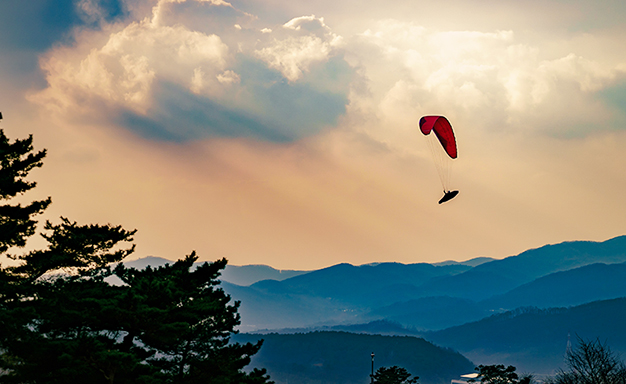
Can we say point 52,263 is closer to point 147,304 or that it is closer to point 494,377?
point 147,304

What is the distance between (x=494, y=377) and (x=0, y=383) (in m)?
72.8

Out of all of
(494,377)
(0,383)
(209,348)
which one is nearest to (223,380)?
(209,348)

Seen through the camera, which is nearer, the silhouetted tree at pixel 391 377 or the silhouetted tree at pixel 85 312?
the silhouetted tree at pixel 85 312

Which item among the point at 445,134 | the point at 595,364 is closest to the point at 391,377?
the point at 595,364

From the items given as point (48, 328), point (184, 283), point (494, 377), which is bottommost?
point (494, 377)

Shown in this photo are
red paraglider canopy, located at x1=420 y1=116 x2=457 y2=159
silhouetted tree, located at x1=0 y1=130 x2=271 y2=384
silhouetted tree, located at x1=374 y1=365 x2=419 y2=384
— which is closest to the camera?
silhouetted tree, located at x1=0 y1=130 x2=271 y2=384

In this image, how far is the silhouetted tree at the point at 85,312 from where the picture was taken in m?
22.3

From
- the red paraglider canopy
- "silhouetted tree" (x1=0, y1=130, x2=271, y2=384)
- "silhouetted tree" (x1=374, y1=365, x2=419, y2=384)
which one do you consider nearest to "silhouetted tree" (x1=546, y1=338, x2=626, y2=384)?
the red paraglider canopy

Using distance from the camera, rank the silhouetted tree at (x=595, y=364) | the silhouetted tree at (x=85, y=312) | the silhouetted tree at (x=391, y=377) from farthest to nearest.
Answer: the silhouetted tree at (x=391, y=377)
the silhouetted tree at (x=595, y=364)
the silhouetted tree at (x=85, y=312)

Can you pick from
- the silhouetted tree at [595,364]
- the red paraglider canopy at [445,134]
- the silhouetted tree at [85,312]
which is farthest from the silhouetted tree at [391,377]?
the silhouetted tree at [85,312]

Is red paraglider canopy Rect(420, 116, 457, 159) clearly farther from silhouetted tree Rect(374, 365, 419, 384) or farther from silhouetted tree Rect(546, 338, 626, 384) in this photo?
silhouetted tree Rect(374, 365, 419, 384)

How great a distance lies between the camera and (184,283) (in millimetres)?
30484

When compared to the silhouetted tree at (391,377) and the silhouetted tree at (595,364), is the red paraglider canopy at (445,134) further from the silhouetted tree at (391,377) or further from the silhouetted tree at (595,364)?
the silhouetted tree at (391,377)

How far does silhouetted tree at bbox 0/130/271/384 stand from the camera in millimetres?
22266
